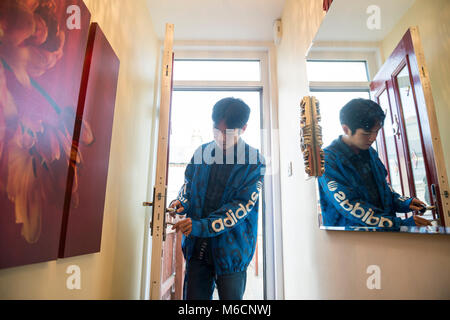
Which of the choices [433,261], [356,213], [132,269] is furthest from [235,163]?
[132,269]

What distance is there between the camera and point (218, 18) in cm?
214

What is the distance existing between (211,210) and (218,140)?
39 cm

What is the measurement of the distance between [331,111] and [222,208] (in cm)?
64

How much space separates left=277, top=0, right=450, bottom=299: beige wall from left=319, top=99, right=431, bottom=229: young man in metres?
0.06

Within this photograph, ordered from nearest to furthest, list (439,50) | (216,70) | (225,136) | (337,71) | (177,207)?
(439,50) < (337,71) < (177,207) < (225,136) < (216,70)

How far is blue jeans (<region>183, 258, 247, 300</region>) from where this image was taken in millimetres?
1178

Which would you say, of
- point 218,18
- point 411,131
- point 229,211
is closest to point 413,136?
point 411,131

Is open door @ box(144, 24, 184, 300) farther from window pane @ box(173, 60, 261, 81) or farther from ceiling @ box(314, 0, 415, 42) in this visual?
window pane @ box(173, 60, 261, 81)

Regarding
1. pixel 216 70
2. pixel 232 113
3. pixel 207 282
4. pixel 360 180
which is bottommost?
pixel 207 282

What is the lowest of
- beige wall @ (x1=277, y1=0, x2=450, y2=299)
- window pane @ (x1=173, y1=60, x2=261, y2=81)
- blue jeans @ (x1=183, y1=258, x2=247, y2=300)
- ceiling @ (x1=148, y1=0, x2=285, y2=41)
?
blue jeans @ (x1=183, y1=258, x2=247, y2=300)

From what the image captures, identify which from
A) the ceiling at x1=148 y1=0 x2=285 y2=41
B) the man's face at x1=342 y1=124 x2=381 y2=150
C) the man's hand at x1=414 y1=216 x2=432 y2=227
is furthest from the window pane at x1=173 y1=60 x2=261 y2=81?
the man's hand at x1=414 y1=216 x2=432 y2=227

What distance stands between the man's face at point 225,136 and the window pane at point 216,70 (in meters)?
1.08

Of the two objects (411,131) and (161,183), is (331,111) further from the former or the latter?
(161,183)
